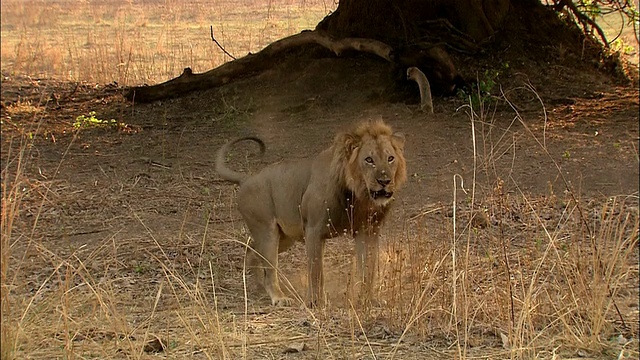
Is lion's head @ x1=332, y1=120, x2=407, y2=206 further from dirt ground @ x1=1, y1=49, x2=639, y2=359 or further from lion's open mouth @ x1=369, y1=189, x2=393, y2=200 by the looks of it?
dirt ground @ x1=1, y1=49, x2=639, y2=359

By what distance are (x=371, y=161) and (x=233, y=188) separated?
2852mm

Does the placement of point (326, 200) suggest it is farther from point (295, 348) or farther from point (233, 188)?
point (233, 188)

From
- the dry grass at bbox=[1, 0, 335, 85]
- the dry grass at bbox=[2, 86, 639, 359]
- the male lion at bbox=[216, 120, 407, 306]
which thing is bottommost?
the dry grass at bbox=[2, 86, 639, 359]

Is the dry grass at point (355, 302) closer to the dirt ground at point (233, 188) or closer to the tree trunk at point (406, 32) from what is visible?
the dirt ground at point (233, 188)

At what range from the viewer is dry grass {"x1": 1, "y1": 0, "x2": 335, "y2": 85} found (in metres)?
6.56

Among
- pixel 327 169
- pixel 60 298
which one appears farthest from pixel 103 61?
pixel 60 298

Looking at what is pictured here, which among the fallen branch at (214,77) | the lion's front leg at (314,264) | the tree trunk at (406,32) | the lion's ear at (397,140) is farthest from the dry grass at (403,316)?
the fallen branch at (214,77)

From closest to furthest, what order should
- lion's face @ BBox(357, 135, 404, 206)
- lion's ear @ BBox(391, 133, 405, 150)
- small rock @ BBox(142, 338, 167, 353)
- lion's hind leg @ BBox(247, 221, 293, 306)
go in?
small rock @ BBox(142, 338, 167, 353) → lion's face @ BBox(357, 135, 404, 206) → lion's ear @ BBox(391, 133, 405, 150) → lion's hind leg @ BBox(247, 221, 293, 306)

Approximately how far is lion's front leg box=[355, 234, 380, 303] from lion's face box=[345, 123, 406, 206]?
29 cm

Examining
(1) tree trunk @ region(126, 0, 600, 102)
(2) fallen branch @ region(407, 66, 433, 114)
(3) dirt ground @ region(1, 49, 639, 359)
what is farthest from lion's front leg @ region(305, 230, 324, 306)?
(1) tree trunk @ region(126, 0, 600, 102)

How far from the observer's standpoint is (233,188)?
7887mm

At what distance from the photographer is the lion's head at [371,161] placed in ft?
16.9

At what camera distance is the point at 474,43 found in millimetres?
10562

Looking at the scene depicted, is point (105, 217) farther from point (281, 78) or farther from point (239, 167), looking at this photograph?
point (281, 78)
